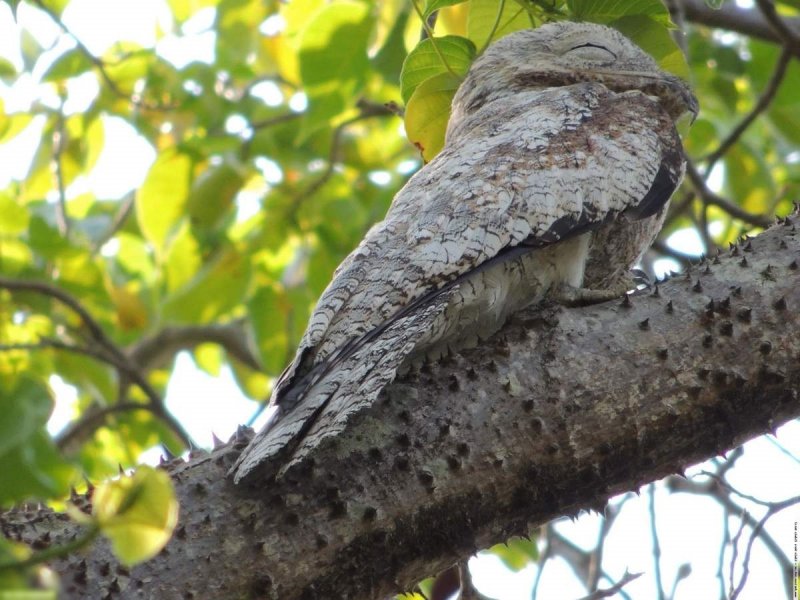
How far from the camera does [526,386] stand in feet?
7.61

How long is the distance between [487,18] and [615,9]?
0.45 meters

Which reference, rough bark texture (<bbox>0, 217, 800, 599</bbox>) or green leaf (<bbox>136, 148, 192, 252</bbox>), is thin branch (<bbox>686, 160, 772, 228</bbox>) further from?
green leaf (<bbox>136, 148, 192, 252</bbox>)

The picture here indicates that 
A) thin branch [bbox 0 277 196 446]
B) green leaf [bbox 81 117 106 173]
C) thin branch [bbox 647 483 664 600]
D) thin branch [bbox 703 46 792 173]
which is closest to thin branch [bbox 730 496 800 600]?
thin branch [bbox 647 483 664 600]

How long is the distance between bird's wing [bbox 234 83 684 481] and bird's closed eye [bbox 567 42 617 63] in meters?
0.30

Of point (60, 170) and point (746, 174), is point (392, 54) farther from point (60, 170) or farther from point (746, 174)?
point (60, 170)

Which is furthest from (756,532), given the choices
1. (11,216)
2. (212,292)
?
(11,216)

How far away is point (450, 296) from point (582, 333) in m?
0.40

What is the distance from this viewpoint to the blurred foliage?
4848mm

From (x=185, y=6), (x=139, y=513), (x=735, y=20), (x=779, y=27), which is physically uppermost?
(x=185, y=6)

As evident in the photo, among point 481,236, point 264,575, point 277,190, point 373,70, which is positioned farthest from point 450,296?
point 277,190

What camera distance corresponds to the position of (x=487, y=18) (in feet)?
11.7

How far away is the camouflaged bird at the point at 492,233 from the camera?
7.83 ft

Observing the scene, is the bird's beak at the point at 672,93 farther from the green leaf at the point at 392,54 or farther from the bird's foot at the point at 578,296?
the green leaf at the point at 392,54

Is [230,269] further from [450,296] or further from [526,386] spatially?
[526,386]
